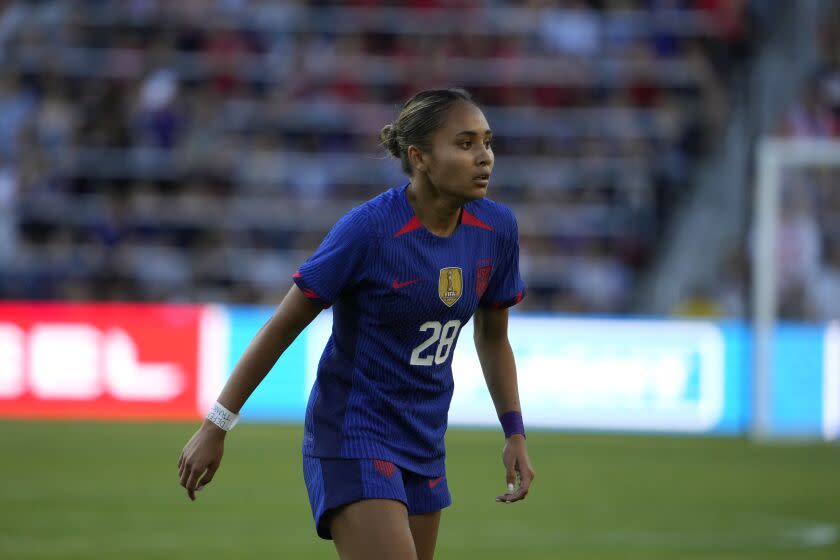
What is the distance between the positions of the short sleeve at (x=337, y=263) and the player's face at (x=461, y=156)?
0.26 metres

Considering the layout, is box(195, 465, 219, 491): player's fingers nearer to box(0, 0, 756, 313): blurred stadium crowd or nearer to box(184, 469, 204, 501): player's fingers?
box(184, 469, 204, 501): player's fingers

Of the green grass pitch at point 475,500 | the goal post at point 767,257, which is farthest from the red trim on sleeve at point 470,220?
the goal post at point 767,257

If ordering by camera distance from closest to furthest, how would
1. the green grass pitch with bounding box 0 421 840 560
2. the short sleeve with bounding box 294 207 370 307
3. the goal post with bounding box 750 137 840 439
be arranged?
1. the short sleeve with bounding box 294 207 370 307
2. the green grass pitch with bounding box 0 421 840 560
3. the goal post with bounding box 750 137 840 439

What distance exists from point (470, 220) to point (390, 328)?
1.38 ft

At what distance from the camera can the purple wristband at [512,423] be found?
4312 mm

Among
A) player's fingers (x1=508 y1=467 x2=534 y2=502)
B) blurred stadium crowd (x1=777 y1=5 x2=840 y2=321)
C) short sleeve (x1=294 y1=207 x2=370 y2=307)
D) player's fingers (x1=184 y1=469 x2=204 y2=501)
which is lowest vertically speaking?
player's fingers (x1=508 y1=467 x2=534 y2=502)

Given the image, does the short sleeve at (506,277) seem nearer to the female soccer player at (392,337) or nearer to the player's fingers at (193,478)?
the female soccer player at (392,337)

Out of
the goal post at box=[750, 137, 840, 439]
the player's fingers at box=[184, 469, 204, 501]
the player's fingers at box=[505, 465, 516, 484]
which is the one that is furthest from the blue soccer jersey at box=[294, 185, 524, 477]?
the goal post at box=[750, 137, 840, 439]

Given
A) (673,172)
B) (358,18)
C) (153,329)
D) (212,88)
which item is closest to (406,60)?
(358,18)

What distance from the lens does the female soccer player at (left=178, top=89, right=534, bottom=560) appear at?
384 centimetres

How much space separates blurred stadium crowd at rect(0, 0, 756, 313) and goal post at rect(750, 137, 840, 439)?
2669 mm

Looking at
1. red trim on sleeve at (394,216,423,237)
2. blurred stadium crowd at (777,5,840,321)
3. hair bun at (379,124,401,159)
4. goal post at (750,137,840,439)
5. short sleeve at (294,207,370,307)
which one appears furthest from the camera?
blurred stadium crowd at (777,5,840,321)

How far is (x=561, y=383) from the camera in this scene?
46.3 ft

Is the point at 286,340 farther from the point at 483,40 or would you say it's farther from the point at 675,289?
the point at 483,40
